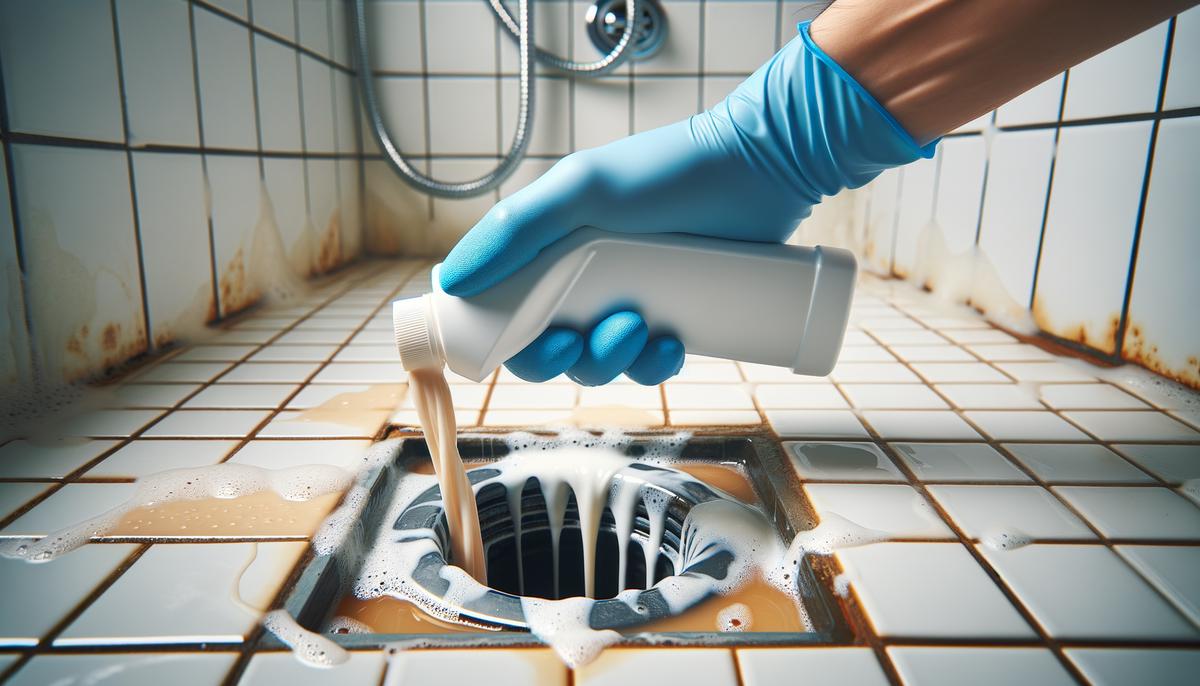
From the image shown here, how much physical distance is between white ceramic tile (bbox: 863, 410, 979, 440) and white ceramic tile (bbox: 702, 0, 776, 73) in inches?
43.2

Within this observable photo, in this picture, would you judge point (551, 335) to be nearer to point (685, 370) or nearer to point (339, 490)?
point (339, 490)

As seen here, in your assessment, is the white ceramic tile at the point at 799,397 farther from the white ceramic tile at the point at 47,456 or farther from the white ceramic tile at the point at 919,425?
the white ceramic tile at the point at 47,456

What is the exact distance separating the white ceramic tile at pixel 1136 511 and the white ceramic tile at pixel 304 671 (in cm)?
47

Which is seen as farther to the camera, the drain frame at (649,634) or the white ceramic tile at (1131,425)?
the white ceramic tile at (1131,425)

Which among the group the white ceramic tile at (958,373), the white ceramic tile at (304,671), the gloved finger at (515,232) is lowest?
the white ceramic tile at (304,671)

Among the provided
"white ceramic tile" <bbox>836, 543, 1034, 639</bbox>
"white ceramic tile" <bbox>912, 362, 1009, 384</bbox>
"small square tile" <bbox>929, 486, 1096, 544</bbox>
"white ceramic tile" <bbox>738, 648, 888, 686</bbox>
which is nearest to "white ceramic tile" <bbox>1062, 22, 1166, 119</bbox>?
"white ceramic tile" <bbox>912, 362, 1009, 384</bbox>

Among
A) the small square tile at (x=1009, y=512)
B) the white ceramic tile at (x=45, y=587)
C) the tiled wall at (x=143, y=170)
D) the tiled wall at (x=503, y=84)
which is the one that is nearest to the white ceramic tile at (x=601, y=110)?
the tiled wall at (x=503, y=84)

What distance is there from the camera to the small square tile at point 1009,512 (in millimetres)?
502

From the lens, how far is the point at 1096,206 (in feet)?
2.92

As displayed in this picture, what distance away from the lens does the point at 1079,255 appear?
924 mm

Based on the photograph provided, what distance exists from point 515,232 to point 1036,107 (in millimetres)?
844

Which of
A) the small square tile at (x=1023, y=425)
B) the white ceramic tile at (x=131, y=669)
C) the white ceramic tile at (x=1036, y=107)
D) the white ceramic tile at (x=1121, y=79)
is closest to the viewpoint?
the white ceramic tile at (x=131, y=669)

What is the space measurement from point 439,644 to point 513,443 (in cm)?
30

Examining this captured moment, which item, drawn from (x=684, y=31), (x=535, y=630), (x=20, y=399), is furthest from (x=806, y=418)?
(x=684, y=31)
